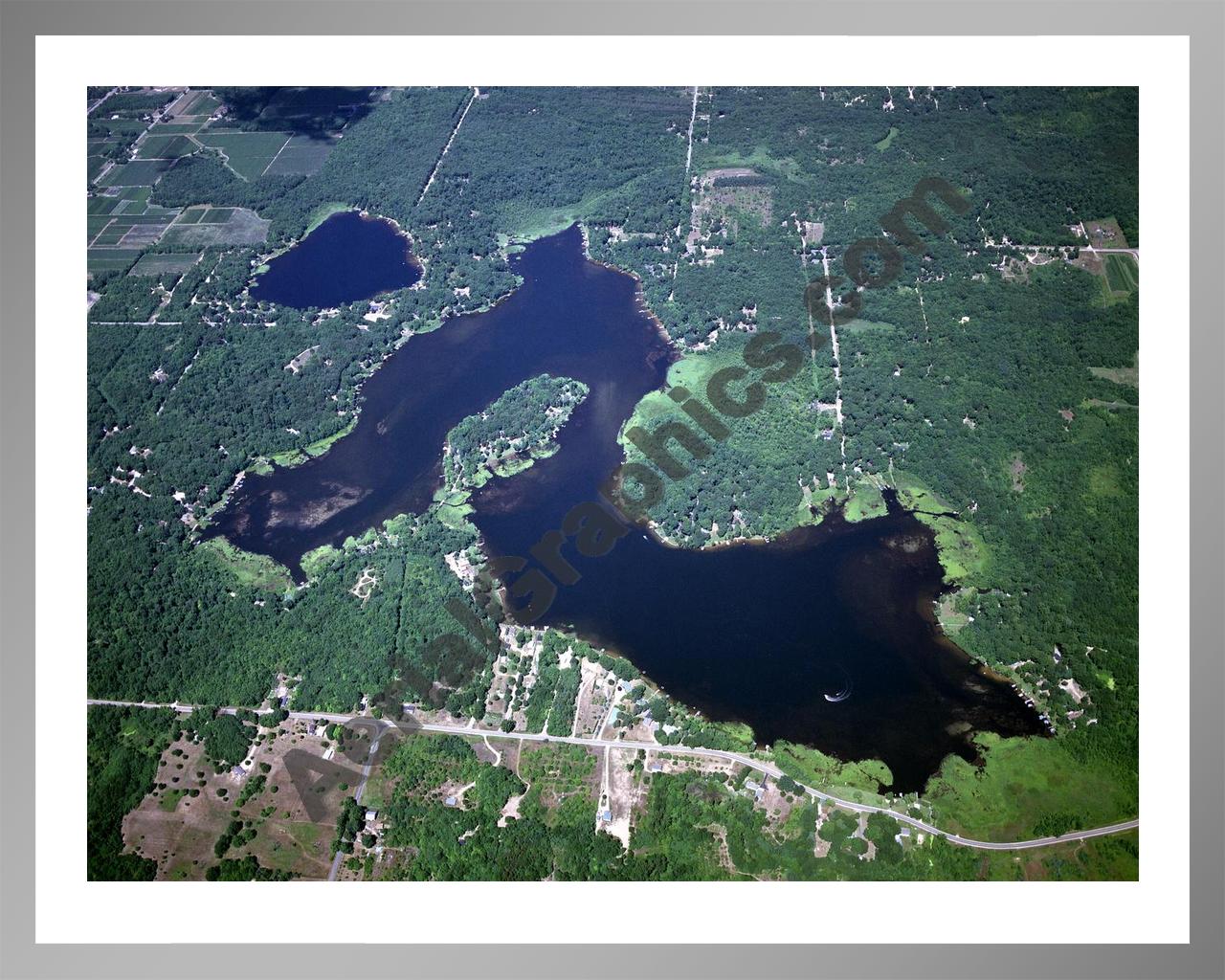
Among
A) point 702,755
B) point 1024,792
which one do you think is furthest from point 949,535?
point 702,755

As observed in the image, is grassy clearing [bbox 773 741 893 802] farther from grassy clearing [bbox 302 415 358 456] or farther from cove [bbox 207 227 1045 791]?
grassy clearing [bbox 302 415 358 456]

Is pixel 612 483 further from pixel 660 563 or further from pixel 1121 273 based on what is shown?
pixel 1121 273

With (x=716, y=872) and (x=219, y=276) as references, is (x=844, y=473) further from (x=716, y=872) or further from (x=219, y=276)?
(x=219, y=276)

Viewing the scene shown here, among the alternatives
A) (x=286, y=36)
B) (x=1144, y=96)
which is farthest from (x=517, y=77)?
(x=1144, y=96)

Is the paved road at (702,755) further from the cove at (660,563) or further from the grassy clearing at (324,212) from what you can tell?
the grassy clearing at (324,212)

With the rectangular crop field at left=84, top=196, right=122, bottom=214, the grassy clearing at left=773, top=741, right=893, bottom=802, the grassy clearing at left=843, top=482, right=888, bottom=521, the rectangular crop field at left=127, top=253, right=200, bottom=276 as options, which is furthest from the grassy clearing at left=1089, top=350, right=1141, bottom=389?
the rectangular crop field at left=84, top=196, right=122, bottom=214

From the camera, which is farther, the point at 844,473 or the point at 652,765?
the point at 844,473
